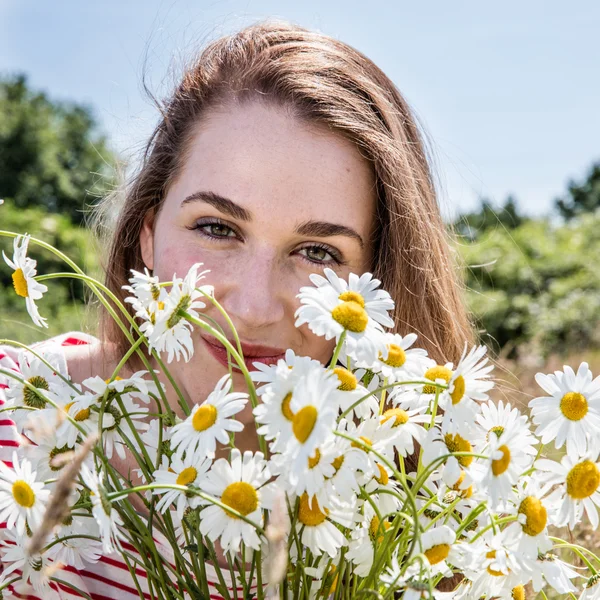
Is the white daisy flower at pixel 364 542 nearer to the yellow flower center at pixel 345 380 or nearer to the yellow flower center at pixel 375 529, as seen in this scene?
the yellow flower center at pixel 375 529

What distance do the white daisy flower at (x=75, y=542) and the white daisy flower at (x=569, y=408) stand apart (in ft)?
1.66

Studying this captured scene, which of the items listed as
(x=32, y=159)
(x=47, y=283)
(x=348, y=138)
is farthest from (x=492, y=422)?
(x=32, y=159)

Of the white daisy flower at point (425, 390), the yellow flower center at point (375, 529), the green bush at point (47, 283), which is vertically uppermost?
the green bush at point (47, 283)

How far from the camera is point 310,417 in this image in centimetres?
66

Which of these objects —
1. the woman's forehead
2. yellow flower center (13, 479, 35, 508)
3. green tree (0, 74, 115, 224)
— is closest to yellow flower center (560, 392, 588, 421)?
yellow flower center (13, 479, 35, 508)

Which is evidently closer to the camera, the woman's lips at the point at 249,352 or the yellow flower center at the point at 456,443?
the yellow flower center at the point at 456,443

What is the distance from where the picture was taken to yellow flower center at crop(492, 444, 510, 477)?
71cm

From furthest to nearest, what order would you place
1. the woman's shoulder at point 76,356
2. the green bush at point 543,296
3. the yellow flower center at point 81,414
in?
the green bush at point 543,296, the woman's shoulder at point 76,356, the yellow flower center at point 81,414

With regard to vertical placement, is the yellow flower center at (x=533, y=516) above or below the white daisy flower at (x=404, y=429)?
below

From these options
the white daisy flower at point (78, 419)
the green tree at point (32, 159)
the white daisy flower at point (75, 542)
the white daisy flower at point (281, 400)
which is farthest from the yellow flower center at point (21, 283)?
the green tree at point (32, 159)

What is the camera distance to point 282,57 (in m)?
1.67

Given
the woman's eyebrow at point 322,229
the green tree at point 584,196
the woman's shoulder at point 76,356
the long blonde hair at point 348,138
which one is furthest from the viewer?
the green tree at point 584,196

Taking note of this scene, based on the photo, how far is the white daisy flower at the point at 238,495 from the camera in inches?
28.1

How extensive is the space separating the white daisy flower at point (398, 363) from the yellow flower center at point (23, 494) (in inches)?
14.5
